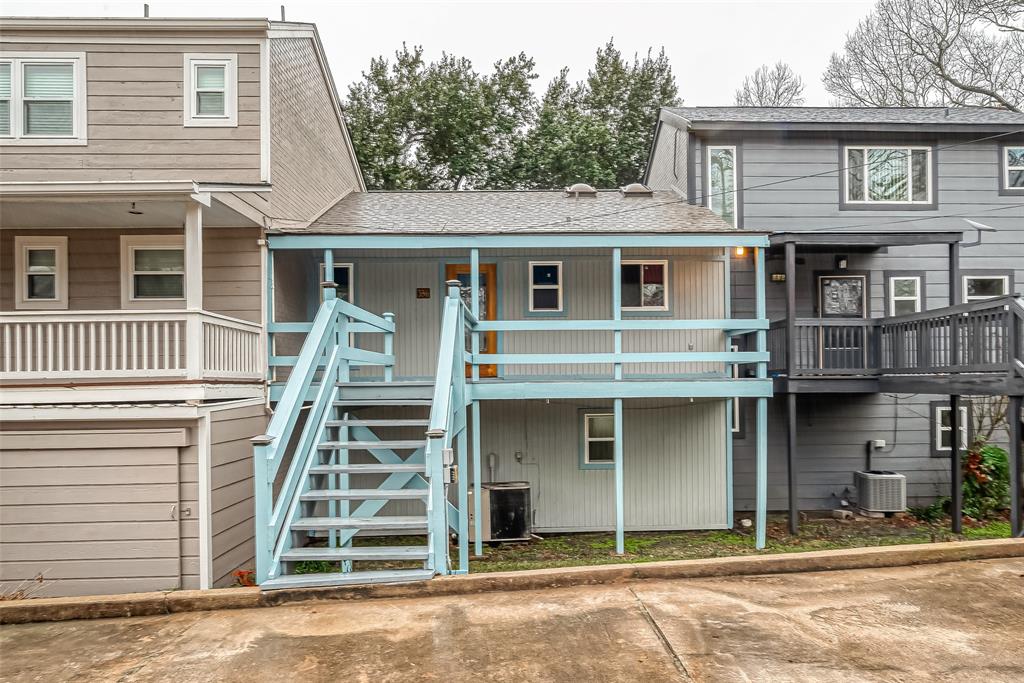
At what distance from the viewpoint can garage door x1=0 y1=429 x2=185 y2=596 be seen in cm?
705

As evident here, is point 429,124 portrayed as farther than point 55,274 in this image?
Yes

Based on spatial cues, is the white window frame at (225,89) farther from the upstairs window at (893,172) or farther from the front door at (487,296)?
the upstairs window at (893,172)

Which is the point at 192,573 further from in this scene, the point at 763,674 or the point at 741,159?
the point at 741,159

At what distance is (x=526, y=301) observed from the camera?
10.5 metres

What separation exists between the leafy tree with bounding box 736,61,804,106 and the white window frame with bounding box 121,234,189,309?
94.3ft

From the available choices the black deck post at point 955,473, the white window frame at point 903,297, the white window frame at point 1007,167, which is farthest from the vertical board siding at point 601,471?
the white window frame at point 1007,167

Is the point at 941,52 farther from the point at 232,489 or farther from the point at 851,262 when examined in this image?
the point at 232,489

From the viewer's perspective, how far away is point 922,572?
4984 millimetres

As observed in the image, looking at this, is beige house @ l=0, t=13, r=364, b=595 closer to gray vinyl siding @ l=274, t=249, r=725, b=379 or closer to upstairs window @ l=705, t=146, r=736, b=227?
gray vinyl siding @ l=274, t=249, r=725, b=379

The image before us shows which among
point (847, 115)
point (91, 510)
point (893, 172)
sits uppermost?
point (847, 115)

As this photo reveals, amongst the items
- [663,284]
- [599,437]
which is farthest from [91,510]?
[663,284]

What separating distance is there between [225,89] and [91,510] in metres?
Result: 5.55

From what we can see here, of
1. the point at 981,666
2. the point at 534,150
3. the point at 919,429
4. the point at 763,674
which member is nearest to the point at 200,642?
the point at 763,674

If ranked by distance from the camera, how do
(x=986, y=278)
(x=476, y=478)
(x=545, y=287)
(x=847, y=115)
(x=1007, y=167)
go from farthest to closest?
(x=847, y=115), (x=1007, y=167), (x=986, y=278), (x=545, y=287), (x=476, y=478)
